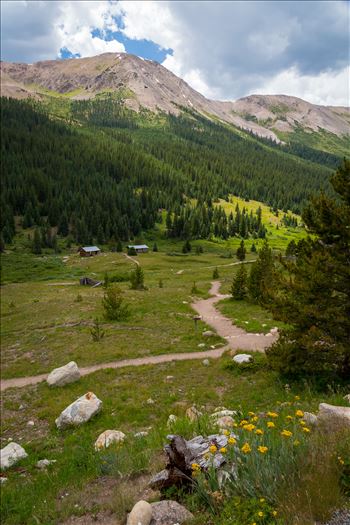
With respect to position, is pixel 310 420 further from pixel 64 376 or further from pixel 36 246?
pixel 36 246

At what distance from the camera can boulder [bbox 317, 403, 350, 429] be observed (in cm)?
655

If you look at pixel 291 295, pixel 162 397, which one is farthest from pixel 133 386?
pixel 291 295

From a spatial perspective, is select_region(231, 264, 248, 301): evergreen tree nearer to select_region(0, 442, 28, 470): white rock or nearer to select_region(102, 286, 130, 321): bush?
select_region(102, 286, 130, 321): bush

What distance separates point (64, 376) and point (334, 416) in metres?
17.5

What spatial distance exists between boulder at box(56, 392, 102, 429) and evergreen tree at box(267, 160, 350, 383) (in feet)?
28.8

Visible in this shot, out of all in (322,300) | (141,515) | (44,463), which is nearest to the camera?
(141,515)

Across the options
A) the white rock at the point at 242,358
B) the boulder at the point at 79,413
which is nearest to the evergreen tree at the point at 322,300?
the white rock at the point at 242,358

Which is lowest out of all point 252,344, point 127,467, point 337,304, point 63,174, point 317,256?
point 252,344

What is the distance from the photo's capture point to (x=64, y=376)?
2045 centimetres

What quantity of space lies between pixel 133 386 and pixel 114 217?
132 meters

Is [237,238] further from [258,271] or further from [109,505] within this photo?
[109,505]

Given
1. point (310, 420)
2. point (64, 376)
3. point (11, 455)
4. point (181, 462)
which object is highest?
point (310, 420)

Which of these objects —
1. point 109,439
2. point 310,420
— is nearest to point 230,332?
point 109,439

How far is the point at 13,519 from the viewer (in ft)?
25.3
